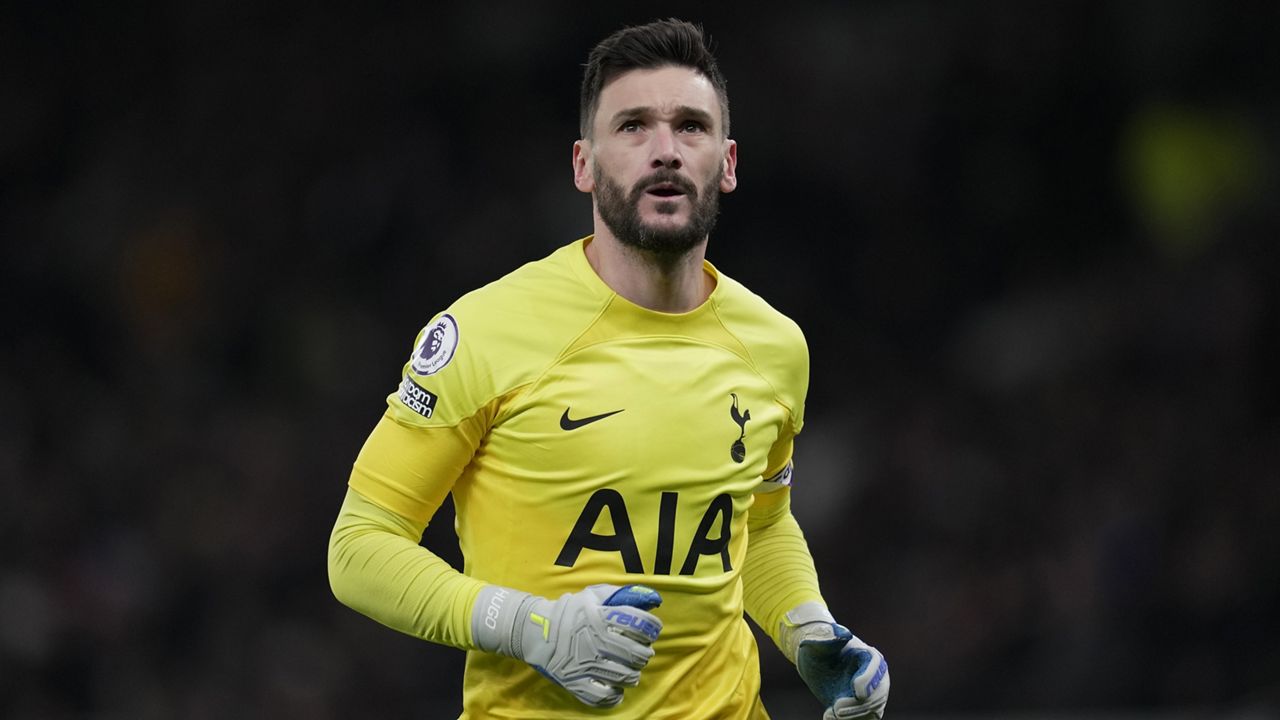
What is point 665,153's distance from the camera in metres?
3.45

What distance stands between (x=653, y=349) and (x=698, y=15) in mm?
7319

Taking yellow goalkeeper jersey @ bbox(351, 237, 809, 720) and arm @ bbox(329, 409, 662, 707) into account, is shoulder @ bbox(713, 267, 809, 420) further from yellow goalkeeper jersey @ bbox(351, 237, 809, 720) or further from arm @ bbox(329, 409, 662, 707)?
arm @ bbox(329, 409, 662, 707)

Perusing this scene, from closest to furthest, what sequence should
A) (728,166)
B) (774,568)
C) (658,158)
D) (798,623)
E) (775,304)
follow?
1. (658,158)
2. (728,166)
3. (798,623)
4. (774,568)
5. (775,304)

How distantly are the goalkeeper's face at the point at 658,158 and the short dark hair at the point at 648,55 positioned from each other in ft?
0.07

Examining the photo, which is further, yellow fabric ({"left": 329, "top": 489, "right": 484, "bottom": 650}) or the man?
the man

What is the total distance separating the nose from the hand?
105 centimetres

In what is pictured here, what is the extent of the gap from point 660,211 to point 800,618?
104cm

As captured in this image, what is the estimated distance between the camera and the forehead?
11.6 ft

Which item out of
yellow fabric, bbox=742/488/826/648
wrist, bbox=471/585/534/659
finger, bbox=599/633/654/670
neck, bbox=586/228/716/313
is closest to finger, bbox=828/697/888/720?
yellow fabric, bbox=742/488/826/648

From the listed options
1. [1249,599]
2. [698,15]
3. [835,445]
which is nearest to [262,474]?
[835,445]

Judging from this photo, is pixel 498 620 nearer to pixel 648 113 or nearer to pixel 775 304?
pixel 648 113

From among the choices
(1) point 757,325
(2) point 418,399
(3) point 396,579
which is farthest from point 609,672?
(1) point 757,325

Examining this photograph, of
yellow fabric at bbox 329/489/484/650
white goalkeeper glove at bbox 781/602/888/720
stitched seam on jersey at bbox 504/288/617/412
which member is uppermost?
stitched seam on jersey at bbox 504/288/617/412

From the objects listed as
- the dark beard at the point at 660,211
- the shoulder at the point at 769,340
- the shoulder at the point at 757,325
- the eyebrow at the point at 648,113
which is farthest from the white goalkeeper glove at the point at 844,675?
the eyebrow at the point at 648,113
